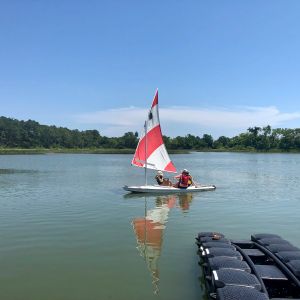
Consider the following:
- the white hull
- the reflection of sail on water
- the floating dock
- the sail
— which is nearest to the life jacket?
the white hull

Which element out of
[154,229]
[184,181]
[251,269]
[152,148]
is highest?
[152,148]

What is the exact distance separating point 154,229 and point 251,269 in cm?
876

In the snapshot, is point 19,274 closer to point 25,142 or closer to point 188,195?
point 188,195

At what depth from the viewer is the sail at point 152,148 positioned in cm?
3394

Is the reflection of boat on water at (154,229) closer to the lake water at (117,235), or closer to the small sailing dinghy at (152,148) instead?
the lake water at (117,235)

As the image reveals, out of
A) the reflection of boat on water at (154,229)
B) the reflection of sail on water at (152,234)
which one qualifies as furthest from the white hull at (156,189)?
the reflection of sail on water at (152,234)

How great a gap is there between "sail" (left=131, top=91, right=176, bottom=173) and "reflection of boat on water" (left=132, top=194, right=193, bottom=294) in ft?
16.6

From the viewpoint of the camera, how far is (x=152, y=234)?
58.3ft

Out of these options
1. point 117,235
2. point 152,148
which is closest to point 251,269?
point 117,235

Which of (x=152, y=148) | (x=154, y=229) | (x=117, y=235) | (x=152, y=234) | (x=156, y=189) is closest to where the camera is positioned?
(x=117, y=235)

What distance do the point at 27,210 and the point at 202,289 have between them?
1536 centimetres

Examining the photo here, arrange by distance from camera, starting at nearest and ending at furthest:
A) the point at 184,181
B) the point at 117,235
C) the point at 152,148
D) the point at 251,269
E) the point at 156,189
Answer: the point at 251,269 → the point at 117,235 → the point at 156,189 → the point at 184,181 → the point at 152,148

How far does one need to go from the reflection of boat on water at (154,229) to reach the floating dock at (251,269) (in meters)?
Answer: 1.69

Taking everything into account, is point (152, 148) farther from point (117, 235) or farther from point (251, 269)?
point (251, 269)
